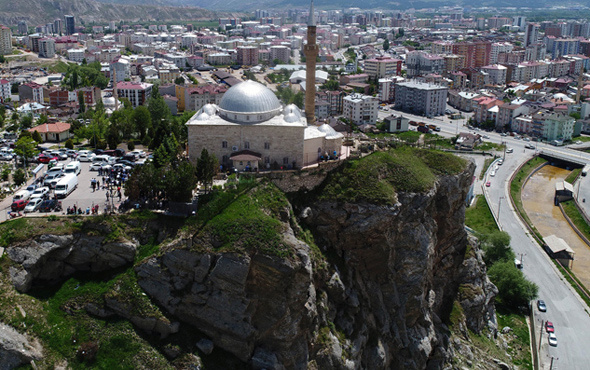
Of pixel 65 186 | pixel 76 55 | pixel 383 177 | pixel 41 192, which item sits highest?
pixel 65 186

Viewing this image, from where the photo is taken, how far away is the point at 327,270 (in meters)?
21.0

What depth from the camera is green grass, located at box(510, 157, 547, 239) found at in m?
43.3

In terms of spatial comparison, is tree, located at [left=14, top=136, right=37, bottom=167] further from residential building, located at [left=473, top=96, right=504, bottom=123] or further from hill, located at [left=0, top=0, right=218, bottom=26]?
hill, located at [left=0, top=0, right=218, bottom=26]

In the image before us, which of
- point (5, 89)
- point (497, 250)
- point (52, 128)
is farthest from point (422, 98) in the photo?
point (52, 128)

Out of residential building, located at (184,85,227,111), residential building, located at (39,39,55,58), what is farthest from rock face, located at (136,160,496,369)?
residential building, located at (39,39,55,58)

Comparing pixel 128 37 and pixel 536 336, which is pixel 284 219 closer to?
pixel 536 336

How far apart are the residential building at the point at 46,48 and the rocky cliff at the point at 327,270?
86910 millimetres

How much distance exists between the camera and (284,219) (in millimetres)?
21156

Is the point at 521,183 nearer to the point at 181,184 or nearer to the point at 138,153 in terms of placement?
the point at 138,153

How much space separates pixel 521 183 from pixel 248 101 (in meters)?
35.0

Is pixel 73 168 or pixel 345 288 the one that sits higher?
pixel 73 168

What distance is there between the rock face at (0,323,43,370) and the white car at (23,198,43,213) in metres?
5.17

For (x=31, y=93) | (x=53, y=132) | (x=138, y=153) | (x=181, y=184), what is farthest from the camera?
(x=31, y=93)

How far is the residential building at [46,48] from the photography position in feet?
316
